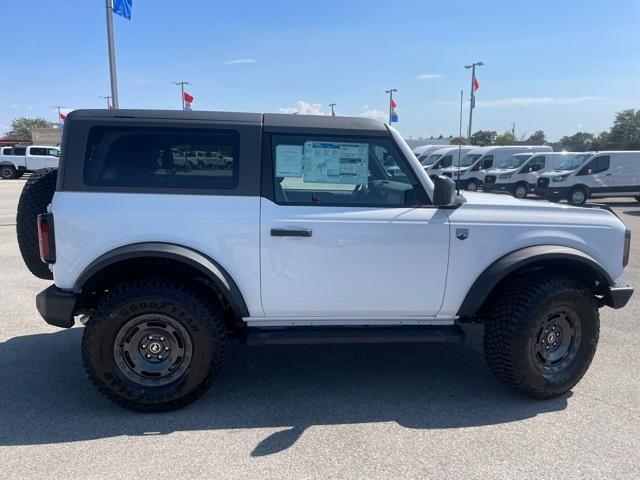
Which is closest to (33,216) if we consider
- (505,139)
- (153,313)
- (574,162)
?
(153,313)

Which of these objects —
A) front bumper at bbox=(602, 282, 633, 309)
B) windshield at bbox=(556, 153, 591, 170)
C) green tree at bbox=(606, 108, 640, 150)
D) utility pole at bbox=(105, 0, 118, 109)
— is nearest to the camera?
front bumper at bbox=(602, 282, 633, 309)

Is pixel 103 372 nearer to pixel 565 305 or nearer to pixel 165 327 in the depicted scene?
pixel 165 327

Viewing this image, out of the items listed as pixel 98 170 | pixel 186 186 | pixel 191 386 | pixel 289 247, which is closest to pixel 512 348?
pixel 289 247

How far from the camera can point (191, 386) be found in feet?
10.8

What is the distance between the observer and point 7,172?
2859 cm

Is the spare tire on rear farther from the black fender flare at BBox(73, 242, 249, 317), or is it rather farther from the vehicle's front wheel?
the vehicle's front wheel

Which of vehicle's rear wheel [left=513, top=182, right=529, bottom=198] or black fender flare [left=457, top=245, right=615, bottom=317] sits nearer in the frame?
black fender flare [left=457, top=245, right=615, bottom=317]

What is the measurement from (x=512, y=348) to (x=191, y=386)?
221 centimetres

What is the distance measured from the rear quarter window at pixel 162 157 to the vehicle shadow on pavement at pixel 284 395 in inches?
59.9

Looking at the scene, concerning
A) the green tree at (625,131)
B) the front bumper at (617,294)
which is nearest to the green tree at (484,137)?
the green tree at (625,131)

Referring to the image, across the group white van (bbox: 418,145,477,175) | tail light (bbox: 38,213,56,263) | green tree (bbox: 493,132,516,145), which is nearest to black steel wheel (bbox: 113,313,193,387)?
tail light (bbox: 38,213,56,263)

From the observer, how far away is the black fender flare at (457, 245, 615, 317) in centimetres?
336

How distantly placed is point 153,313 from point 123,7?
9568mm

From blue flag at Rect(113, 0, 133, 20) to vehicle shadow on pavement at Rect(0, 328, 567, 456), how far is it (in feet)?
27.6
